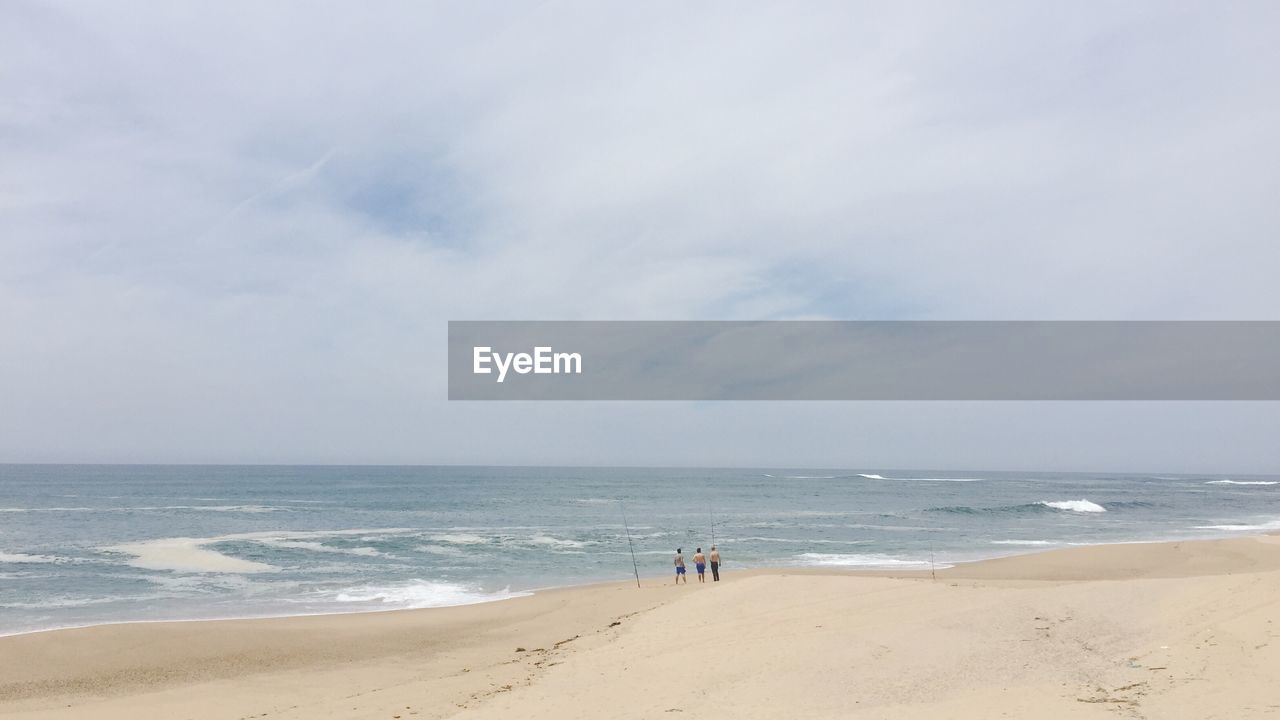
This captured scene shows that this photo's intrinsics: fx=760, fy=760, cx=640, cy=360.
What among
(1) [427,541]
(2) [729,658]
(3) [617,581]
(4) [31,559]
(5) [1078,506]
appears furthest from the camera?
(5) [1078,506]

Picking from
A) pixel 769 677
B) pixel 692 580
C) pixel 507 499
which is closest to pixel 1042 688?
pixel 769 677

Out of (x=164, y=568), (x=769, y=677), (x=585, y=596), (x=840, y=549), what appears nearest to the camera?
(x=769, y=677)

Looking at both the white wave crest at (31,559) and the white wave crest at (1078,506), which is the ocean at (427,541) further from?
the white wave crest at (1078,506)

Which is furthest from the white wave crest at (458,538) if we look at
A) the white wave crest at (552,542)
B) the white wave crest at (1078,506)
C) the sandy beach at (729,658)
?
the white wave crest at (1078,506)

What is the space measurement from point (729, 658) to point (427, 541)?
24.7 meters

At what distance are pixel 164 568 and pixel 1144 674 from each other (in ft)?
87.4

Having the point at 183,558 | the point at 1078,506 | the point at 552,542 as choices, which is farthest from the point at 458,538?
the point at 1078,506

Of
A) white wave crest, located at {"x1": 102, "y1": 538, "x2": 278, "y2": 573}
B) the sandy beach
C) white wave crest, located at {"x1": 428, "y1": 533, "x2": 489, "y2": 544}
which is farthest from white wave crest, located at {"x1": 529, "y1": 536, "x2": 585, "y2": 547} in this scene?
the sandy beach

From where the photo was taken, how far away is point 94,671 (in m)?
13.2

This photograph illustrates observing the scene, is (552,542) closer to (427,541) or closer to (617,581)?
(427,541)

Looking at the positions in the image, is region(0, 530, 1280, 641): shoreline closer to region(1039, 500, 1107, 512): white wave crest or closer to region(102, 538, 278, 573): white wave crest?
region(102, 538, 278, 573): white wave crest

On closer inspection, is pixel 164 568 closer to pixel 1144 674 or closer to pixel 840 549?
pixel 840 549

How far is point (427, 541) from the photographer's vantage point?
32.4 meters

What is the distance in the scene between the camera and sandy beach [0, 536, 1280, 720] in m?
8.43
